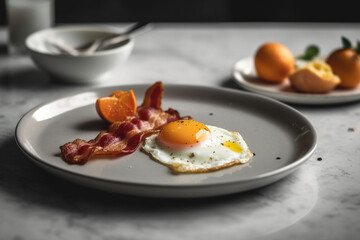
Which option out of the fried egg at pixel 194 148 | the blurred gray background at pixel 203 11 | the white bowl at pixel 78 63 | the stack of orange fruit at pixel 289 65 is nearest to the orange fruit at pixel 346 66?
the stack of orange fruit at pixel 289 65

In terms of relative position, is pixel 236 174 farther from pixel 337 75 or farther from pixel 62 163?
pixel 337 75

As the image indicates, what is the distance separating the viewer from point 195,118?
1.87 meters

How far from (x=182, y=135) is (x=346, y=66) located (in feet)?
3.34

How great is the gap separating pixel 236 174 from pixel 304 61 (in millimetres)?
1342

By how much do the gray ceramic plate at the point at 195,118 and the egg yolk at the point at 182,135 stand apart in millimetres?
100

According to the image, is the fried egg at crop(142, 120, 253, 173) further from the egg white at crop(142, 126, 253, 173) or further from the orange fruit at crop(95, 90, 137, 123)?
the orange fruit at crop(95, 90, 137, 123)

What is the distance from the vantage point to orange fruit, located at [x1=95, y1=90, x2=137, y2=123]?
5.81 feet

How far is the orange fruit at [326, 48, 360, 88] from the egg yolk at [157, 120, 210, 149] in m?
0.89

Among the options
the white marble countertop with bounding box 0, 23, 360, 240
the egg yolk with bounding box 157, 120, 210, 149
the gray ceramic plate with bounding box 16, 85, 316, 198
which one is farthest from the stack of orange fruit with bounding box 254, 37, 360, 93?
the egg yolk with bounding box 157, 120, 210, 149

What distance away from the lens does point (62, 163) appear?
145 centimetres

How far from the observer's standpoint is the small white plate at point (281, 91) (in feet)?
6.66

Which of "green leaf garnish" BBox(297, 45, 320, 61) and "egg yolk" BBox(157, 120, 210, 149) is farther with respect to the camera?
"green leaf garnish" BBox(297, 45, 320, 61)

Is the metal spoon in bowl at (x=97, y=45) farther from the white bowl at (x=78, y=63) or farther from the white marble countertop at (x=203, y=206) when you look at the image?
the white marble countertop at (x=203, y=206)

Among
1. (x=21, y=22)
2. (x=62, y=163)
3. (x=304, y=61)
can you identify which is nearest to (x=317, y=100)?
(x=304, y=61)
